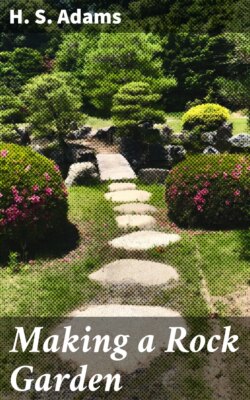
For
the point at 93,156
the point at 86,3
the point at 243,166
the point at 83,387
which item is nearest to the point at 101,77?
the point at 93,156

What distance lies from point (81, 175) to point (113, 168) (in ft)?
7.89

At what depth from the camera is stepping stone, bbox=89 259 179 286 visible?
29.0 ft

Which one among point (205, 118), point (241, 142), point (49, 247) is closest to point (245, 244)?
point (49, 247)

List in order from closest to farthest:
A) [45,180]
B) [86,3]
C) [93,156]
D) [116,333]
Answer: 1. [116,333]
2. [45,180]
3. [93,156]
4. [86,3]

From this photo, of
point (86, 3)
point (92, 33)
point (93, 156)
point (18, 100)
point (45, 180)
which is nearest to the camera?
point (45, 180)

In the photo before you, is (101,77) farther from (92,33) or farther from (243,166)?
(243,166)

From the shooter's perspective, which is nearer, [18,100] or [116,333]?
[116,333]

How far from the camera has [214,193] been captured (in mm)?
11562

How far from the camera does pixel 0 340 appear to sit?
7.25m

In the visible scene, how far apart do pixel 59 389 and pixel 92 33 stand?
3497cm

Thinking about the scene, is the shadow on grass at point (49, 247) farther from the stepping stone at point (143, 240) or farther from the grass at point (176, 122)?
the grass at point (176, 122)

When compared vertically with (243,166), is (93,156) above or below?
below

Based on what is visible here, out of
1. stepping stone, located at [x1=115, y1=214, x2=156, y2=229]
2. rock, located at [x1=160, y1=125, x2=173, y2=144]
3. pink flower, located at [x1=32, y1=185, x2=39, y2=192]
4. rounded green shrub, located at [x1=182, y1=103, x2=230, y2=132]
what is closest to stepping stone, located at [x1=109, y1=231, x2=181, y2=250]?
stepping stone, located at [x1=115, y1=214, x2=156, y2=229]

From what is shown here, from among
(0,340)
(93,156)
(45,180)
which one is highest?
(45,180)
